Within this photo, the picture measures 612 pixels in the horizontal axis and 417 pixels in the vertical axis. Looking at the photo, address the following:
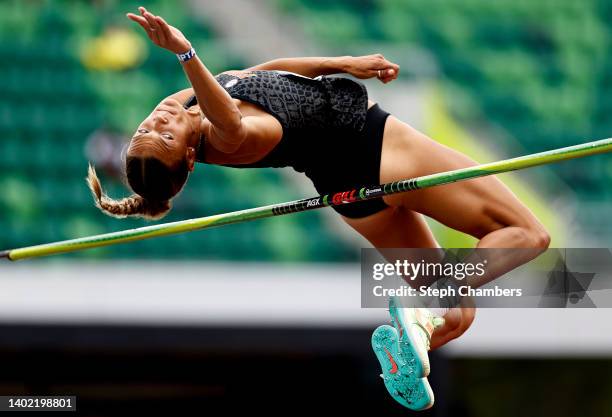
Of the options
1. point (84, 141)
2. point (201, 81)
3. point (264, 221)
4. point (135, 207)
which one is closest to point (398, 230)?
point (135, 207)

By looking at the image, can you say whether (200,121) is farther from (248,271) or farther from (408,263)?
(248,271)

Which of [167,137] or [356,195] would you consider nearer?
[167,137]

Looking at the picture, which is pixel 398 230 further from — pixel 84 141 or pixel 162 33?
pixel 84 141

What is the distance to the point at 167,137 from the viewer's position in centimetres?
431

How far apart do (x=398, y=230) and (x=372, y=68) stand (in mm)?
645

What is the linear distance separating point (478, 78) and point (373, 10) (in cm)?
93

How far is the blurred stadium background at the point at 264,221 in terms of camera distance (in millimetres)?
6977

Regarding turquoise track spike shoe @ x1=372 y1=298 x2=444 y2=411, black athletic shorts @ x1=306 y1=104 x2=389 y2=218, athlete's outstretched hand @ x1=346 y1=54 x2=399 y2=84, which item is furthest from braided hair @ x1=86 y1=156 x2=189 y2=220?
turquoise track spike shoe @ x1=372 y1=298 x2=444 y2=411

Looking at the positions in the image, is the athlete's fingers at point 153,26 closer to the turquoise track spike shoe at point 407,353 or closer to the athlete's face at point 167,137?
the athlete's face at point 167,137

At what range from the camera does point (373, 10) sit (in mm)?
9391

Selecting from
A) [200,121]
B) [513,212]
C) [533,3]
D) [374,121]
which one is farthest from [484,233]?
[533,3]

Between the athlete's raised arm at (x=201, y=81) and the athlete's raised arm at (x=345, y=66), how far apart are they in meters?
0.60

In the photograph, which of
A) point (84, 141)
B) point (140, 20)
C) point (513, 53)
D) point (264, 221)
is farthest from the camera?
point (513, 53)

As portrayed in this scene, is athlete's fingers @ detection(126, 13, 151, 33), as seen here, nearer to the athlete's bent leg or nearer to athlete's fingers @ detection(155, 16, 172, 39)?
athlete's fingers @ detection(155, 16, 172, 39)
